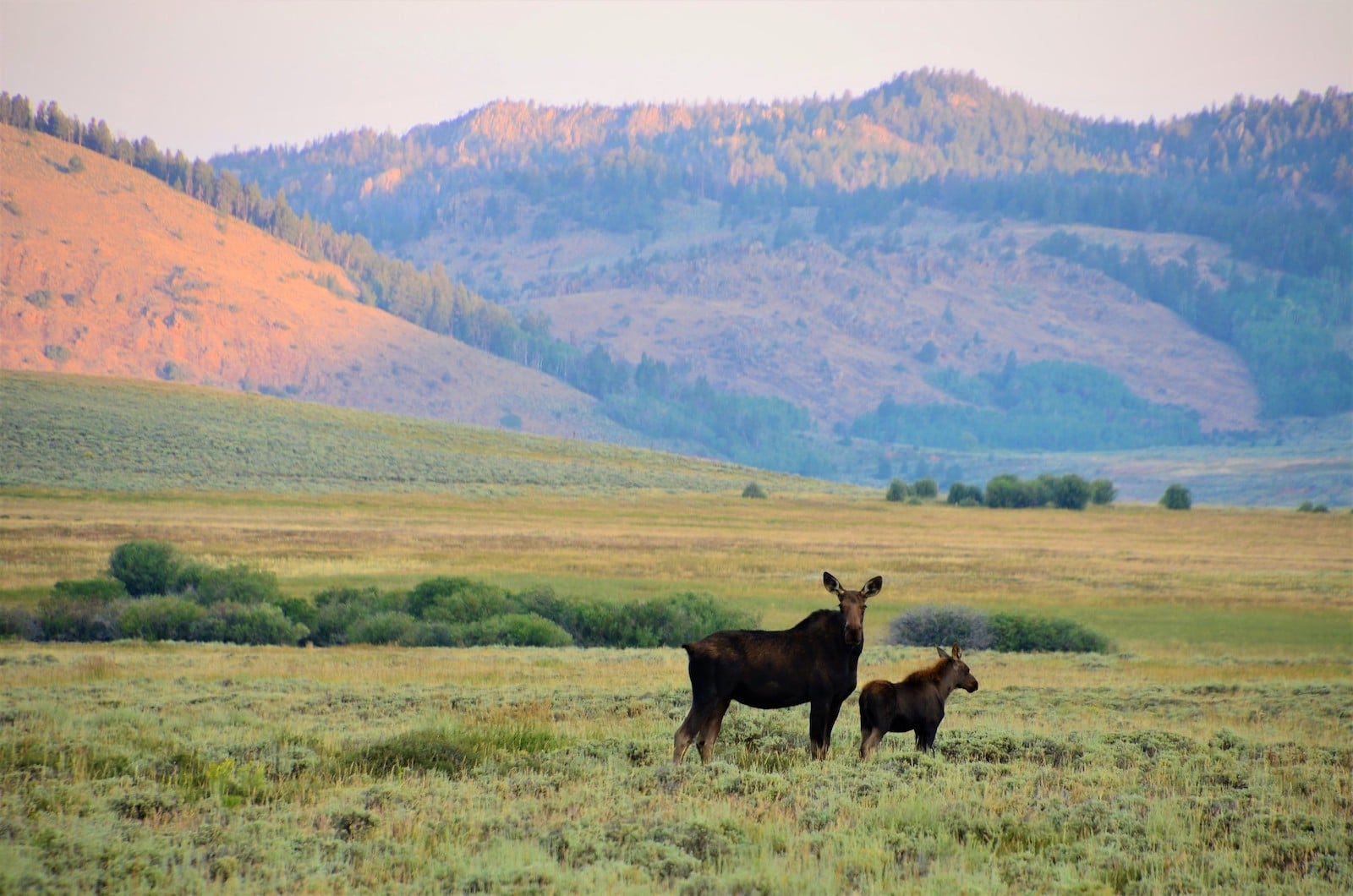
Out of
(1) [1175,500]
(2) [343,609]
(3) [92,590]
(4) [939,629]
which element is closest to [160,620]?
(2) [343,609]

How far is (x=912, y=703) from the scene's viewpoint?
43.5 feet

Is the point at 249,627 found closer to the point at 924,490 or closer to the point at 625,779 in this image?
the point at 625,779

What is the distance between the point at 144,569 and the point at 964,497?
8016 cm

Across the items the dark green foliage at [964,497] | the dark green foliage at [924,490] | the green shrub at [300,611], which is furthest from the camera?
the dark green foliage at [924,490]

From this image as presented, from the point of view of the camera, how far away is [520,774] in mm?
12359

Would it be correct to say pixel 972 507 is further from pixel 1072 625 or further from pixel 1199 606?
pixel 1072 625

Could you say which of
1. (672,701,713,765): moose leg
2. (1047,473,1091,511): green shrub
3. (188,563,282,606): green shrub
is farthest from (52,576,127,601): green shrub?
(1047,473,1091,511): green shrub

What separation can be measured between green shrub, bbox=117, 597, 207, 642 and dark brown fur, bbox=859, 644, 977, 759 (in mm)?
23556

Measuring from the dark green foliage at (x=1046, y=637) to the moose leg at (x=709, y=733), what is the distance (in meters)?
23.7

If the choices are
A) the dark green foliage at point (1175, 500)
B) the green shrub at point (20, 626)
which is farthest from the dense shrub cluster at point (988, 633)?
the dark green foliage at point (1175, 500)

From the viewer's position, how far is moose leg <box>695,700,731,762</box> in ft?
40.5

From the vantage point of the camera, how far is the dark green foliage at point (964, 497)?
109 metres

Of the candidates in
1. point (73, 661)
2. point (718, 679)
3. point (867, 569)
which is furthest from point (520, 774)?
point (867, 569)

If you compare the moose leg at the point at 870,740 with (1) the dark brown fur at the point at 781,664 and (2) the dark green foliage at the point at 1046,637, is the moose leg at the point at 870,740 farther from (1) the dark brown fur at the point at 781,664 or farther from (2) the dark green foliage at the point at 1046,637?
(2) the dark green foliage at the point at 1046,637
